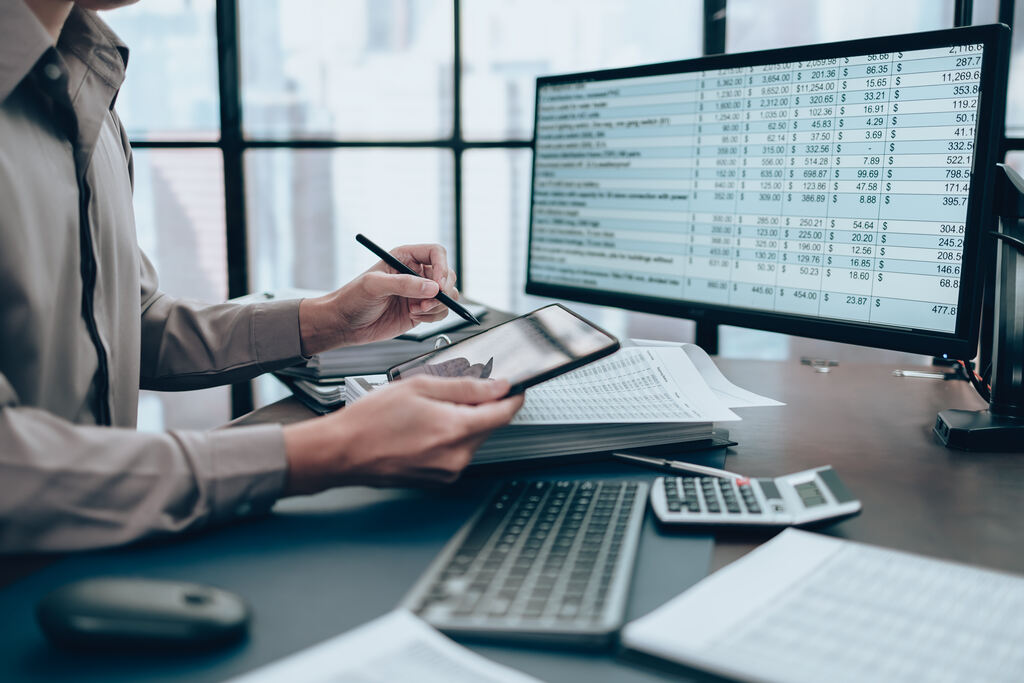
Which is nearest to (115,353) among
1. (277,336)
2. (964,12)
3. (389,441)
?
(277,336)

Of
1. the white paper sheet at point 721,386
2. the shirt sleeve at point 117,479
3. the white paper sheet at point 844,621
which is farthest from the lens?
the white paper sheet at point 721,386

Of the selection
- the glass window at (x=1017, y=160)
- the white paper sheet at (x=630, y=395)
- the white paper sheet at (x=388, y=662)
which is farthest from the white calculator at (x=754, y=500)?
the glass window at (x=1017, y=160)

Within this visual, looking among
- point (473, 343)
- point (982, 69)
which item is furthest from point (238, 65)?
point (982, 69)

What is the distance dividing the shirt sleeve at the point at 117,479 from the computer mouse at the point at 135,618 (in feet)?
0.38

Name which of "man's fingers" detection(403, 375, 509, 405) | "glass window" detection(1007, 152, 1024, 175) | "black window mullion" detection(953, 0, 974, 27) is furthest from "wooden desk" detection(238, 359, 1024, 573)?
"black window mullion" detection(953, 0, 974, 27)

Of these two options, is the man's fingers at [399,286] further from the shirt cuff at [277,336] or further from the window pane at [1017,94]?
the window pane at [1017,94]

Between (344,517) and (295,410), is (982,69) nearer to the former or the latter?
(344,517)

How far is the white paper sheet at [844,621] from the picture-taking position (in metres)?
0.41

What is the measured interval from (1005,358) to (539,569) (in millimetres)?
656

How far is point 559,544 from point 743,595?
135 millimetres

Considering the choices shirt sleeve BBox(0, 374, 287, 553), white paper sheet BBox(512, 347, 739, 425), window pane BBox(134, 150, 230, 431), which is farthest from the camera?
window pane BBox(134, 150, 230, 431)

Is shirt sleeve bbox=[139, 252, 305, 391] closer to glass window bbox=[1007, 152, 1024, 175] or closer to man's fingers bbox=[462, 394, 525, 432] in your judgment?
man's fingers bbox=[462, 394, 525, 432]

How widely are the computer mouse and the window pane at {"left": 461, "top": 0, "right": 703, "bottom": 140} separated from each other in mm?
1308

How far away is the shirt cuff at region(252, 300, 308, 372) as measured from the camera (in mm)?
1066
